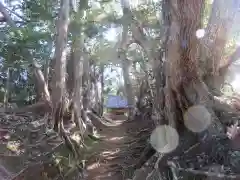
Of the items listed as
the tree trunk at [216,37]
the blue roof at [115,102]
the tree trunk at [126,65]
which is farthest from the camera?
the blue roof at [115,102]

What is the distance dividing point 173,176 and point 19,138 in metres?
4.05

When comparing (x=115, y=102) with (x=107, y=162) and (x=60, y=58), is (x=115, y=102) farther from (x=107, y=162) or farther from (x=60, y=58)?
(x=60, y=58)

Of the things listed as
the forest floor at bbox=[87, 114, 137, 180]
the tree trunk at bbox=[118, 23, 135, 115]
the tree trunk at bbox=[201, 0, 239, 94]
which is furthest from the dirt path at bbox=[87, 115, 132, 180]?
the tree trunk at bbox=[118, 23, 135, 115]

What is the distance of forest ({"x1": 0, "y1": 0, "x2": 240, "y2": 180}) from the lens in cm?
461

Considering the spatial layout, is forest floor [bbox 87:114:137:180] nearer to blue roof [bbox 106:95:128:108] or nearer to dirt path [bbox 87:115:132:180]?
dirt path [bbox 87:115:132:180]

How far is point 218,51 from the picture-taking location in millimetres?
5363

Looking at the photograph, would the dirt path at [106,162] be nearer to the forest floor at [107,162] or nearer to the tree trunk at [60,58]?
the forest floor at [107,162]

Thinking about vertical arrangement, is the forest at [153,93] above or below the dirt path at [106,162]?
above

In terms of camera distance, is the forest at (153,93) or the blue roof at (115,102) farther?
the blue roof at (115,102)

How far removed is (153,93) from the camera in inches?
259

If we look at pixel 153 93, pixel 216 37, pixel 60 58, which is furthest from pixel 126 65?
pixel 216 37

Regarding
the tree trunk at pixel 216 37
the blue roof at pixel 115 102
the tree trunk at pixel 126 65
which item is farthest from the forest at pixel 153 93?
the blue roof at pixel 115 102

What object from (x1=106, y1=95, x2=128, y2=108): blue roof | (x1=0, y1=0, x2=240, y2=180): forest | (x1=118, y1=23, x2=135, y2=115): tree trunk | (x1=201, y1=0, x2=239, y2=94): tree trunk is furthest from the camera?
(x1=106, y1=95, x2=128, y2=108): blue roof

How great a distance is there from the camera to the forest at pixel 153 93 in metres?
4.61
